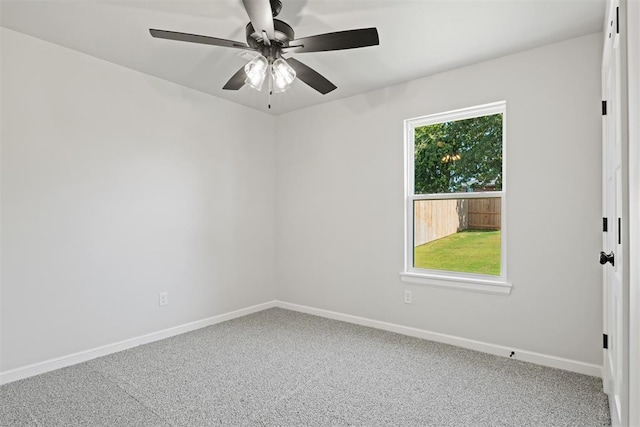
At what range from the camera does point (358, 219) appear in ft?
12.4

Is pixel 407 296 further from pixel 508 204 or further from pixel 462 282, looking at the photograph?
pixel 508 204

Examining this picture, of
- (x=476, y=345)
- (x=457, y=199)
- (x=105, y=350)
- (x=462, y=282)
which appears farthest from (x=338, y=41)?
(x=105, y=350)

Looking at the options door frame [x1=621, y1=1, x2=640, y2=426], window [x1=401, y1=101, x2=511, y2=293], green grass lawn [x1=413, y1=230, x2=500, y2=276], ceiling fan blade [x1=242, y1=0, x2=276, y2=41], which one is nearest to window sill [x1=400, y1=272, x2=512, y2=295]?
window [x1=401, y1=101, x2=511, y2=293]

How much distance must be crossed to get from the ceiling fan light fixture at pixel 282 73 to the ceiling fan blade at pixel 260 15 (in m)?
0.20

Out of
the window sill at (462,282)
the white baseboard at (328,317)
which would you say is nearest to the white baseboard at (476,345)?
the white baseboard at (328,317)

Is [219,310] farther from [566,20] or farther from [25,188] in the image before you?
[566,20]

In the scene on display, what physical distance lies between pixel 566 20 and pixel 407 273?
227 centimetres

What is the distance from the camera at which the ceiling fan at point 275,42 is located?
180 centimetres

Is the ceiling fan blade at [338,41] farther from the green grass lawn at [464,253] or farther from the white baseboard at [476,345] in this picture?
the white baseboard at [476,345]

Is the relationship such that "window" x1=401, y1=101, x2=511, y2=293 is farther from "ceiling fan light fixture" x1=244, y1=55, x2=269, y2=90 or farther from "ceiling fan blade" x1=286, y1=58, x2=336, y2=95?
"ceiling fan light fixture" x1=244, y1=55, x2=269, y2=90

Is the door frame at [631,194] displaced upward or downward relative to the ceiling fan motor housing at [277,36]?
downward

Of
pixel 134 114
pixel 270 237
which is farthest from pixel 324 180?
pixel 134 114

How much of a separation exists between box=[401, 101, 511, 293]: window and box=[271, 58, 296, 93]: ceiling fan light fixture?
1.60 m

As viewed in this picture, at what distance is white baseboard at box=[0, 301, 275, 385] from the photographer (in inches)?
98.0
